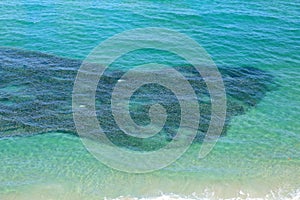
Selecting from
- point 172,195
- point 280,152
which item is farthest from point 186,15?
point 172,195

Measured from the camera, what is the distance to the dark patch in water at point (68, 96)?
82.7ft

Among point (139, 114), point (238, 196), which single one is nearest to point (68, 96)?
point (139, 114)

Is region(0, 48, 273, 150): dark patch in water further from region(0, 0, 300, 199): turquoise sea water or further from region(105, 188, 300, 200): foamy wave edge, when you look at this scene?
region(105, 188, 300, 200): foamy wave edge

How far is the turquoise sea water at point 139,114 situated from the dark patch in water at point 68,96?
0.32ft

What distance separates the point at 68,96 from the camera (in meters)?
28.2

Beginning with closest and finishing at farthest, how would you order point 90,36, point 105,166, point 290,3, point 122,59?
point 105,166 < point 122,59 < point 90,36 < point 290,3

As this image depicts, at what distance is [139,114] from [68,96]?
4784mm

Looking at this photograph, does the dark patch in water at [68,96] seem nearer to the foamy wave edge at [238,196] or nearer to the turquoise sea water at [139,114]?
the turquoise sea water at [139,114]

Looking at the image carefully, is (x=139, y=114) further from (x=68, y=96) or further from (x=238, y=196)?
(x=238, y=196)

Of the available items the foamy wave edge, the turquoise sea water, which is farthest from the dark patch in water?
the foamy wave edge

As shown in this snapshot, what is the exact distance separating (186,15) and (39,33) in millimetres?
12974

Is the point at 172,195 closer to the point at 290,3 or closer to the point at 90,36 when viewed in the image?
the point at 90,36

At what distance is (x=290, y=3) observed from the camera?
144ft

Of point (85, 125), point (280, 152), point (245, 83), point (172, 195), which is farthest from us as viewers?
point (245, 83)
